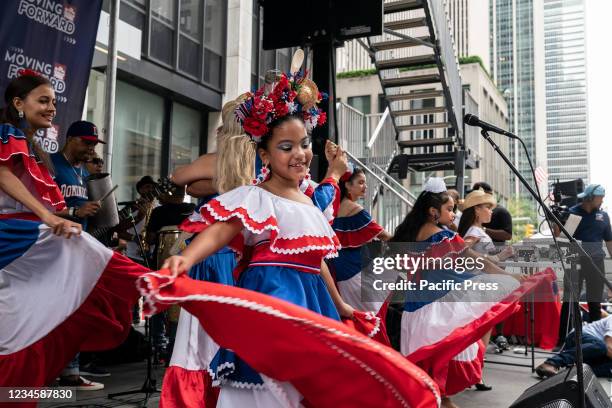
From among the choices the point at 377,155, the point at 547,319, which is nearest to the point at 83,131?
the point at 547,319

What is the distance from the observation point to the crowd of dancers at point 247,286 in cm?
187

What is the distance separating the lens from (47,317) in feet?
10.4

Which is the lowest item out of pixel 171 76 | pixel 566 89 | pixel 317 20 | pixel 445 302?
pixel 445 302

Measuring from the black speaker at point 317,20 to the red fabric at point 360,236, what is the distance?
1.73m

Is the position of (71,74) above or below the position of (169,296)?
above

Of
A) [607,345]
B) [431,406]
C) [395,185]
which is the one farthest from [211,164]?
[395,185]

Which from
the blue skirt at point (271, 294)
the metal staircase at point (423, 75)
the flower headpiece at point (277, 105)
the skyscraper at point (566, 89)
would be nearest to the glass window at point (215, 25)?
the metal staircase at point (423, 75)

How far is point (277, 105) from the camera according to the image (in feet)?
8.44

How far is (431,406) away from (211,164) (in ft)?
6.45

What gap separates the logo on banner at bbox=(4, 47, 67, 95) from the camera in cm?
474

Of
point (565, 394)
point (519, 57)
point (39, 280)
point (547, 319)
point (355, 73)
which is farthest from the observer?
point (519, 57)

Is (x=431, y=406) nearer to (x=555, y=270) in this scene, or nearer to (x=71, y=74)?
(x=71, y=74)

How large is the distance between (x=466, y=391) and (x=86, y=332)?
3.46 meters

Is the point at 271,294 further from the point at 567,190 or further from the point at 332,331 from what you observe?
Result: the point at 567,190
